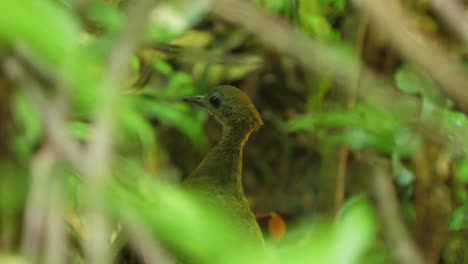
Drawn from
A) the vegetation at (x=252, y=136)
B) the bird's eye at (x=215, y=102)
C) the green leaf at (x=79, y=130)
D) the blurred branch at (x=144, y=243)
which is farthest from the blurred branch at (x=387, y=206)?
the blurred branch at (x=144, y=243)

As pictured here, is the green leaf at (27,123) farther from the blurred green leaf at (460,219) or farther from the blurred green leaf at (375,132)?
the blurred green leaf at (460,219)

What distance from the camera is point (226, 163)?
1.00 meters

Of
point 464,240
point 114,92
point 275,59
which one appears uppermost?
point 114,92

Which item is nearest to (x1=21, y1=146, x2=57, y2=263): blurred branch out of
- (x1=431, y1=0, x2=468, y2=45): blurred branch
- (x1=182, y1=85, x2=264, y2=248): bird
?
(x1=182, y1=85, x2=264, y2=248): bird

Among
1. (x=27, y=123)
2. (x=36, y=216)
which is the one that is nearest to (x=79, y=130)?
(x=27, y=123)

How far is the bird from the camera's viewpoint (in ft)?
3.12

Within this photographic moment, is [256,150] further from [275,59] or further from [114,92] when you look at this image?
[114,92]

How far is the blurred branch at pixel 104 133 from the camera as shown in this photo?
0.36 m

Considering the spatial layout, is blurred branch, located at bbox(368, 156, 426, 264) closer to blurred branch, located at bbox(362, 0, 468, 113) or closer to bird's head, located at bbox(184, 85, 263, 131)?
bird's head, located at bbox(184, 85, 263, 131)

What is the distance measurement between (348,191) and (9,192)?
104 centimetres

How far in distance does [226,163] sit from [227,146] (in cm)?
3

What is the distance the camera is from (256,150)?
7.40 feet

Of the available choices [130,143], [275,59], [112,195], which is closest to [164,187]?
[112,195]

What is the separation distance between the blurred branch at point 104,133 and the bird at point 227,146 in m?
0.54
